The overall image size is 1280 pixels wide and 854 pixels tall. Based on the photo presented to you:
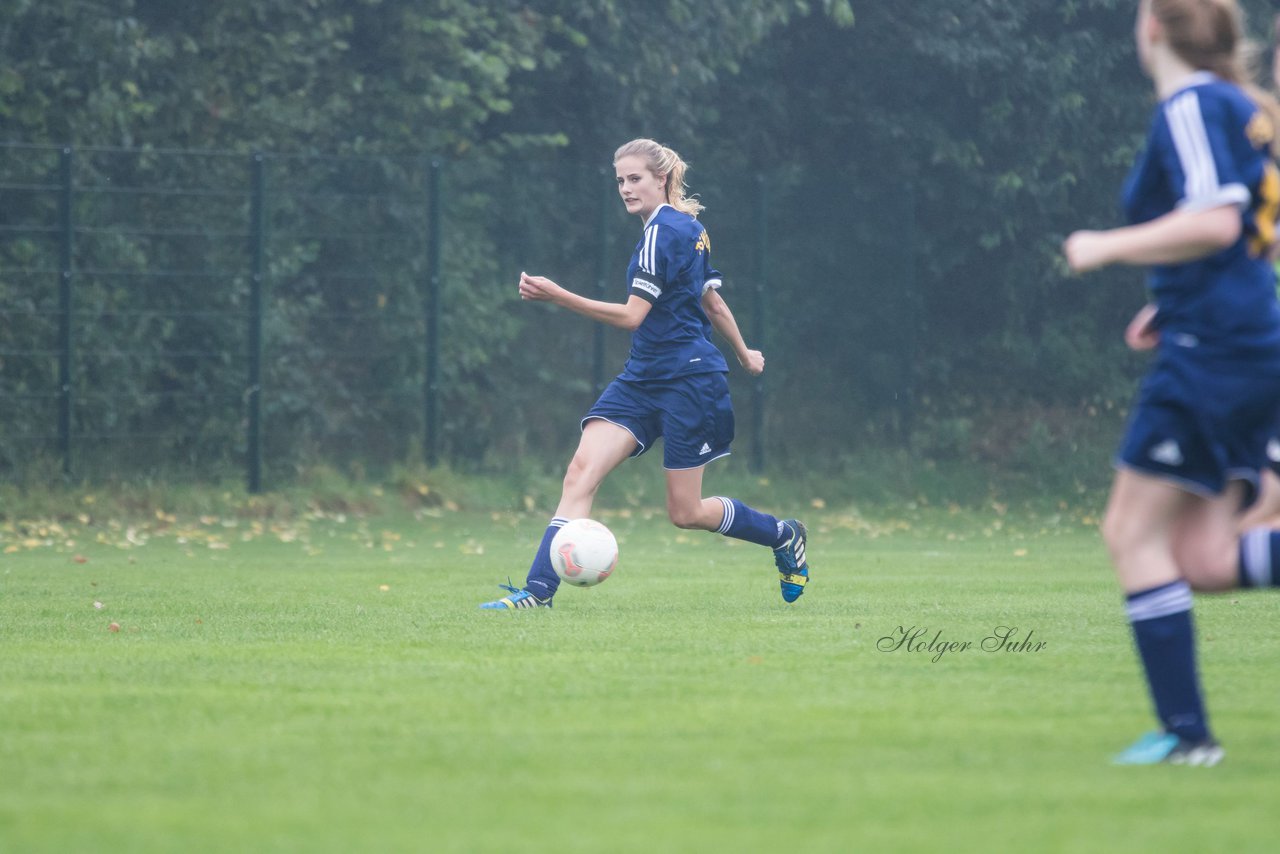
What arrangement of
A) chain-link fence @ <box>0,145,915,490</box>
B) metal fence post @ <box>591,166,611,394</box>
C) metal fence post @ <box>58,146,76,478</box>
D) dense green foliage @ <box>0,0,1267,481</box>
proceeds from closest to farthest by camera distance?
metal fence post @ <box>58,146,76,478</box>, chain-link fence @ <box>0,145,915,490</box>, dense green foliage @ <box>0,0,1267,481</box>, metal fence post @ <box>591,166,611,394</box>

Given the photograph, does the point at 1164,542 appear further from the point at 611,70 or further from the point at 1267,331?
the point at 611,70

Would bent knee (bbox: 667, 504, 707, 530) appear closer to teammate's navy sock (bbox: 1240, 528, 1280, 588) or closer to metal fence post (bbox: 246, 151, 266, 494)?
teammate's navy sock (bbox: 1240, 528, 1280, 588)

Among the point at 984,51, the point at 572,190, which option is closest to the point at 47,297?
the point at 572,190

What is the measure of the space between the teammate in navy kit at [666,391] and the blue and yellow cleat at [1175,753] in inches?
163

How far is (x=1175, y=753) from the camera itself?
4852 mm

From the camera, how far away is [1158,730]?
17.5 feet

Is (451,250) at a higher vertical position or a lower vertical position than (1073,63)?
lower

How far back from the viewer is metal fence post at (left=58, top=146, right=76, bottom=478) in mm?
15297

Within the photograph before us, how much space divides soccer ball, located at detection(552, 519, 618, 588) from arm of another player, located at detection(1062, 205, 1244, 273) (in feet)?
13.7

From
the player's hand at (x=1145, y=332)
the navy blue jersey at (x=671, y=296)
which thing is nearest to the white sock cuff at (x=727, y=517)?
the navy blue jersey at (x=671, y=296)

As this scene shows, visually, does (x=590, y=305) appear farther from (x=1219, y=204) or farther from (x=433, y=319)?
(x=433, y=319)

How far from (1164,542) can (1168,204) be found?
0.83 metres
